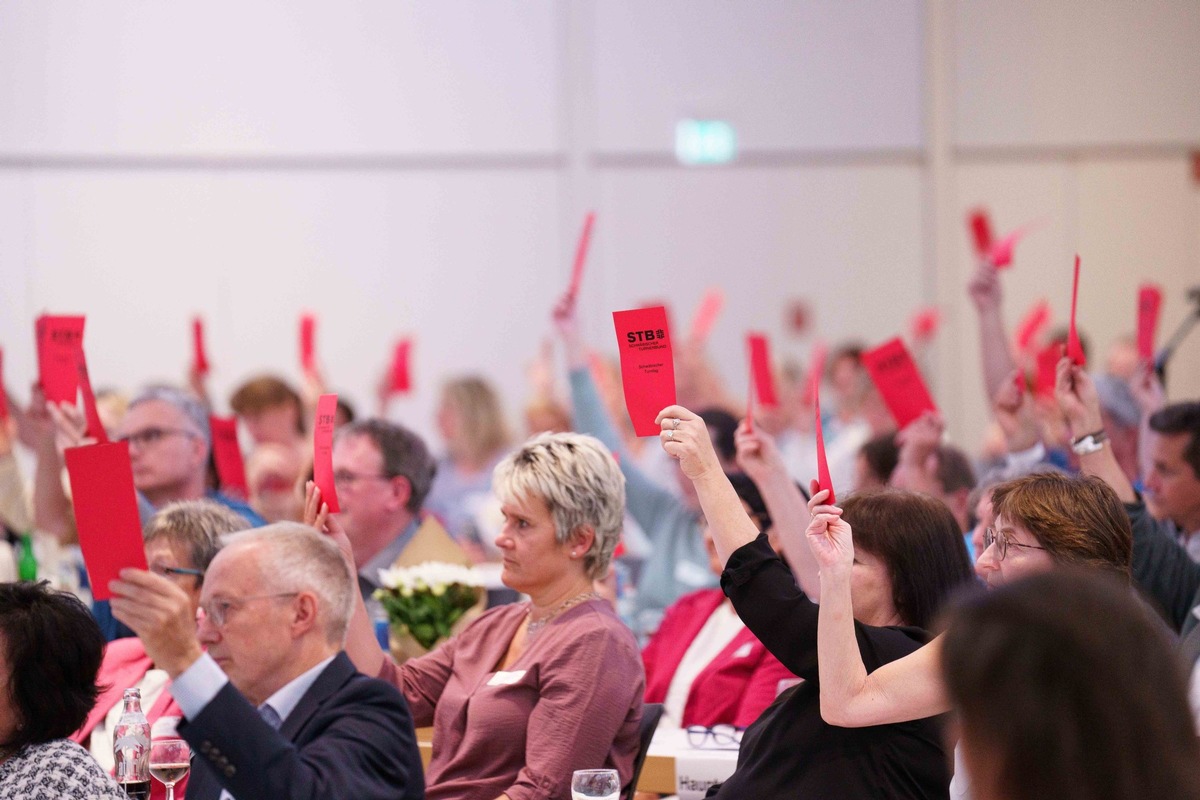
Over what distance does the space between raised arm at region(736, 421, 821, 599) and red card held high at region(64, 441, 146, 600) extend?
62.7 inches

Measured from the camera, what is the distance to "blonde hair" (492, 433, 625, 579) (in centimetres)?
297

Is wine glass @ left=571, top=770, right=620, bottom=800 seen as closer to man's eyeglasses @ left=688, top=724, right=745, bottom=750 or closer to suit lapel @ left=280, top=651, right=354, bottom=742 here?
suit lapel @ left=280, top=651, right=354, bottom=742

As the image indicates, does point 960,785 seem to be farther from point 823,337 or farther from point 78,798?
point 823,337

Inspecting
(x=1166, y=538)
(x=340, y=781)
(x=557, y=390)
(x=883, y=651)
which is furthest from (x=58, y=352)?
(x=557, y=390)

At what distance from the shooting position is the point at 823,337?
941 centimetres

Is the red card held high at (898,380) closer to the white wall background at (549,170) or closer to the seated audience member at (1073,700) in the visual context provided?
the seated audience member at (1073,700)

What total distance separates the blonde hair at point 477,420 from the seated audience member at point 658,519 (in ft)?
8.65

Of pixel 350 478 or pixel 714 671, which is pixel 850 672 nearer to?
pixel 714 671

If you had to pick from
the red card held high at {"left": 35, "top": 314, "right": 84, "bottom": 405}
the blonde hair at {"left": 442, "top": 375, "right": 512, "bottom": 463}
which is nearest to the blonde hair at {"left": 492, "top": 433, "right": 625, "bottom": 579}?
the red card held high at {"left": 35, "top": 314, "right": 84, "bottom": 405}

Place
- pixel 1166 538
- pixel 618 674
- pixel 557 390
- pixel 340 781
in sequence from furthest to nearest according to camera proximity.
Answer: pixel 557 390
pixel 1166 538
pixel 618 674
pixel 340 781

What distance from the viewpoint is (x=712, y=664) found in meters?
3.47

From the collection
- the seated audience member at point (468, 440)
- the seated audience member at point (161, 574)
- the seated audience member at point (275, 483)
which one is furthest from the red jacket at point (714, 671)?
the seated audience member at point (468, 440)

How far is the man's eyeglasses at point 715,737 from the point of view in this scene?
9.77 feet

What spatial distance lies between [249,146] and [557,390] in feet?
8.37
